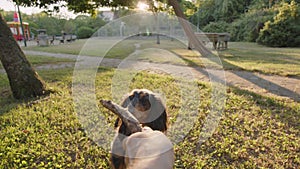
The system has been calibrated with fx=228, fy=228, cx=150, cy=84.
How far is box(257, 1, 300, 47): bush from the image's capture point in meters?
15.8

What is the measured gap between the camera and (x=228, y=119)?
3.25m

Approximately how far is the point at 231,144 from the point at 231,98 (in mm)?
1672

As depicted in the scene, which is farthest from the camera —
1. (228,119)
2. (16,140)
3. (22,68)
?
(22,68)

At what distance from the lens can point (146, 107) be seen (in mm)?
1764

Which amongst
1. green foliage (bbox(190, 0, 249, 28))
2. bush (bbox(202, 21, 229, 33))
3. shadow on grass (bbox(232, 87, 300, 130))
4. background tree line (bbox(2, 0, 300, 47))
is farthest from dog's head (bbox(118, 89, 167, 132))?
green foliage (bbox(190, 0, 249, 28))

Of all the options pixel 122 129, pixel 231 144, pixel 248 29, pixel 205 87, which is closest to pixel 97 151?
pixel 122 129

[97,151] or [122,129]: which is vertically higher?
[122,129]

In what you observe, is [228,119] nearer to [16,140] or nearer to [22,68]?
[16,140]

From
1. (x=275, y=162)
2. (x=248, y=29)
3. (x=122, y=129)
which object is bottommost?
(x=275, y=162)

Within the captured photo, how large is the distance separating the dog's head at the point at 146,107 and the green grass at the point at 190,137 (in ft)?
2.12

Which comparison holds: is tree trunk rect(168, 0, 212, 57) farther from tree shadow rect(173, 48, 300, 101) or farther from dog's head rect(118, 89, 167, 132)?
dog's head rect(118, 89, 167, 132)

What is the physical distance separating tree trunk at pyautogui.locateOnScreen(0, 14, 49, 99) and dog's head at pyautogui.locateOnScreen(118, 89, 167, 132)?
3.07 meters

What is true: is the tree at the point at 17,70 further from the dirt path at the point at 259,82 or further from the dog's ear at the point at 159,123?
the dirt path at the point at 259,82

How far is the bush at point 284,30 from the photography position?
1577 centimetres
